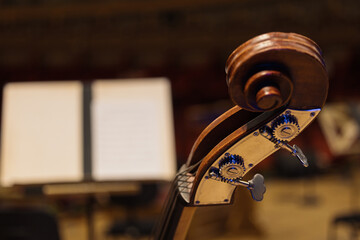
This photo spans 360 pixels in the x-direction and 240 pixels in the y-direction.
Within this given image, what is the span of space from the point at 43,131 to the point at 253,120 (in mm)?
1251

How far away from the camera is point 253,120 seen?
2.08 ft

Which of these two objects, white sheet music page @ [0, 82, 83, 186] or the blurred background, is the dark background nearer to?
the blurred background

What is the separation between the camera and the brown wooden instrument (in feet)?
1.70

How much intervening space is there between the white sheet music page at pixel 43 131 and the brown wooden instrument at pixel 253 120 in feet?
3.16

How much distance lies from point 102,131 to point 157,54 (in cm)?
449

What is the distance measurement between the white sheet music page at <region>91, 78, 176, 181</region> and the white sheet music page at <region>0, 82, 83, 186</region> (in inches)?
3.1

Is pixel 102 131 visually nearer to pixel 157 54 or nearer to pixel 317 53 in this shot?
pixel 317 53

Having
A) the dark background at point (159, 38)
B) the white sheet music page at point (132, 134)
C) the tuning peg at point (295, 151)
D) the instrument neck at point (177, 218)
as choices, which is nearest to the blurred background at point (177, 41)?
the dark background at point (159, 38)

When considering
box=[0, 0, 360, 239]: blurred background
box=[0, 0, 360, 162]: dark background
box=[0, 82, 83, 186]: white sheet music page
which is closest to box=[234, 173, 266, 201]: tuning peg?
box=[0, 82, 83, 186]: white sheet music page

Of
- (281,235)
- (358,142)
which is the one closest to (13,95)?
(281,235)

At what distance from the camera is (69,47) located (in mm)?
5871

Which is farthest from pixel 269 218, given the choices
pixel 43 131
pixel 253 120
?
pixel 253 120

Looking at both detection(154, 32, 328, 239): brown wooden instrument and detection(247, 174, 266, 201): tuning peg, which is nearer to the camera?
detection(154, 32, 328, 239): brown wooden instrument

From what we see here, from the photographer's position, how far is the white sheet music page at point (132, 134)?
1.66 meters
